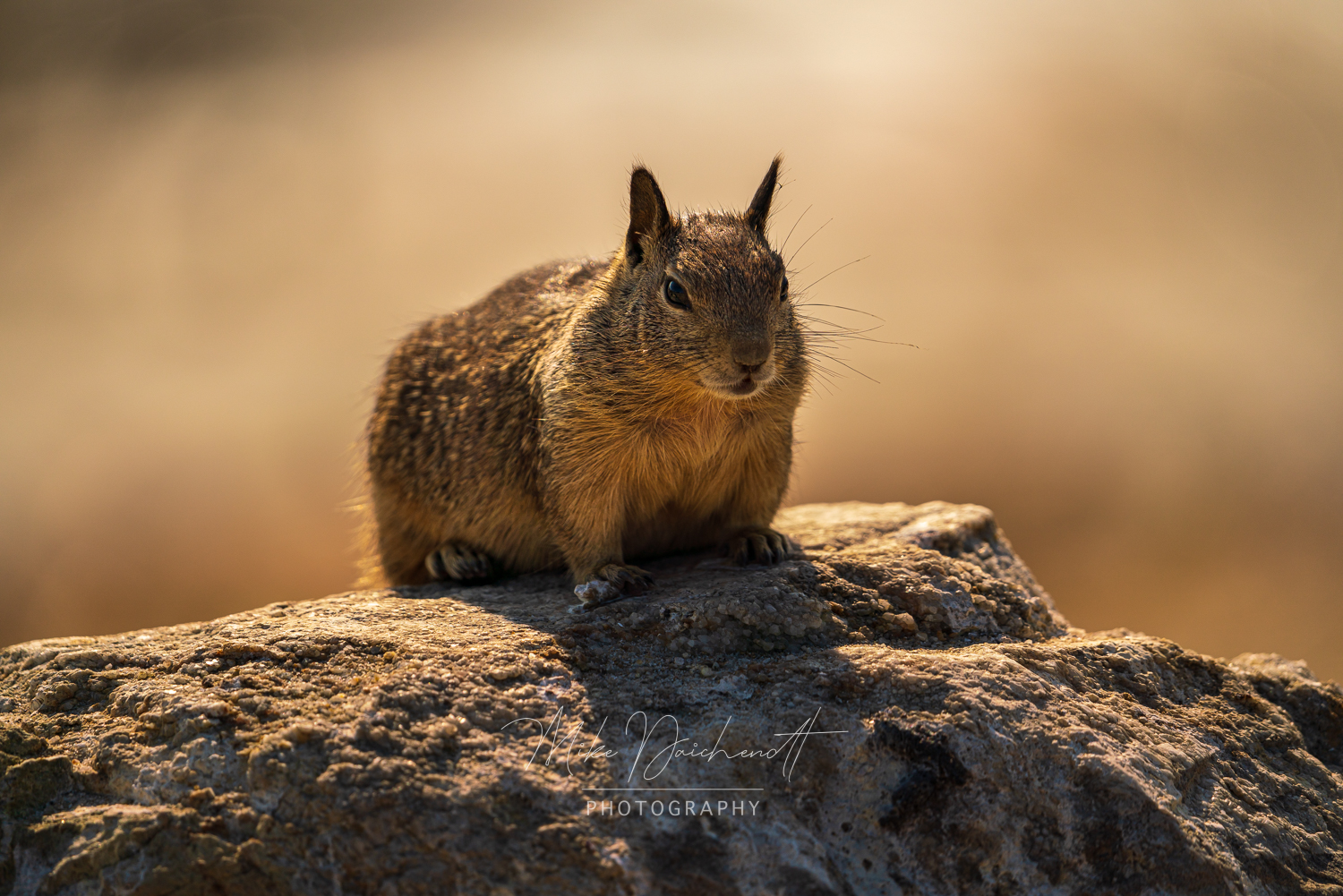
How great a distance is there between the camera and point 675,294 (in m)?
4.45

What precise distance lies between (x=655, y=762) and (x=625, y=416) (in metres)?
1.86

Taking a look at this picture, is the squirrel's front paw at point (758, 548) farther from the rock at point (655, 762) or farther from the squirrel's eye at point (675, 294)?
the squirrel's eye at point (675, 294)

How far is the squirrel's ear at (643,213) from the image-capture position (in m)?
4.80

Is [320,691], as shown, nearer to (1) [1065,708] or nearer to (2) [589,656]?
(2) [589,656]

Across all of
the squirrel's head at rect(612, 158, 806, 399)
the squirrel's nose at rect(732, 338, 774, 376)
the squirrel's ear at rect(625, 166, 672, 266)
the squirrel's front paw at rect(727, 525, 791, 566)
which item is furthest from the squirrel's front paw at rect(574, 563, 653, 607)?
the squirrel's ear at rect(625, 166, 672, 266)

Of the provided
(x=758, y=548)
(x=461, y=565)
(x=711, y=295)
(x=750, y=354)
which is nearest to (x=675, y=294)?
(x=711, y=295)

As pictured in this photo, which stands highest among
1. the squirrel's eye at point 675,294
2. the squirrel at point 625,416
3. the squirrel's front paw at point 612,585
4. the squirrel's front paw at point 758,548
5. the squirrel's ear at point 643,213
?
the squirrel's ear at point 643,213

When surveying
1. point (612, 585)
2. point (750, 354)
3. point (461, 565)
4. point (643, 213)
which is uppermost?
point (643, 213)

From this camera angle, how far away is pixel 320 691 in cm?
351

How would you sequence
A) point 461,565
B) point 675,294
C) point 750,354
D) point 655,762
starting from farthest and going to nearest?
point 461,565
point 675,294
point 750,354
point 655,762

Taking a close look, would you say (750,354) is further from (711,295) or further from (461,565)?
(461,565)

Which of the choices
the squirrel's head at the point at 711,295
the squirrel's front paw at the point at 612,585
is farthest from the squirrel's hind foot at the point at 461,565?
the squirrel's head at the point at 711,295

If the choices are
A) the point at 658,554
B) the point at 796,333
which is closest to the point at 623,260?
the point at 796,333

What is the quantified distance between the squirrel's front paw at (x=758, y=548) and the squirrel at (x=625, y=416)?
11 mm
